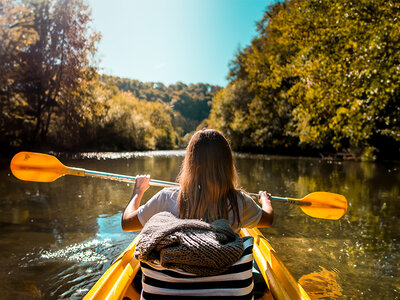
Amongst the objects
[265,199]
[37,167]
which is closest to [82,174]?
[37,167]

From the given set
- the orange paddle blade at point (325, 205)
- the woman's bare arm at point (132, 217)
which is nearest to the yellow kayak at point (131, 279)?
the woman's bare arm at point (132, 217)

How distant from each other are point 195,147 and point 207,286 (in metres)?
0.71

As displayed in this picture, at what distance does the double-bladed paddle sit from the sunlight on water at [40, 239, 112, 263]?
97 centimetres

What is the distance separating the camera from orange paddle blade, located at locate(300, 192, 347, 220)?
299 cm

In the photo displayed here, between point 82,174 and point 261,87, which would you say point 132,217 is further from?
point 261,87

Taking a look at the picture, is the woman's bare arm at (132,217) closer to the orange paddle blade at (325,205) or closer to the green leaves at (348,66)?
the orange paddle blade at (325,205)

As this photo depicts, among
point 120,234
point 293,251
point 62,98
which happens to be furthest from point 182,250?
point 62,98

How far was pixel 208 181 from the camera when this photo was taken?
152cm

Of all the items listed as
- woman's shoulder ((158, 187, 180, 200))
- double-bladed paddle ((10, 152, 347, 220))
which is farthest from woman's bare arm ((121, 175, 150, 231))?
double-bladed paddle ((10, 152, 347, 220))

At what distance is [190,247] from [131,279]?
1147 millimetres

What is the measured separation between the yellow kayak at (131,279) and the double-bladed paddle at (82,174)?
2.80 ft

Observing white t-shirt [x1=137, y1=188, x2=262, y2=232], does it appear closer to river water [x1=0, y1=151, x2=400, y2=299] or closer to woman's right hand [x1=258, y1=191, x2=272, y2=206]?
woman's right hand [x1=258, y1=191, x2=272, y2=206]

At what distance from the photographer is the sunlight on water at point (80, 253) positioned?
10.9 feet

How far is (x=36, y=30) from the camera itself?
54.5 feet
